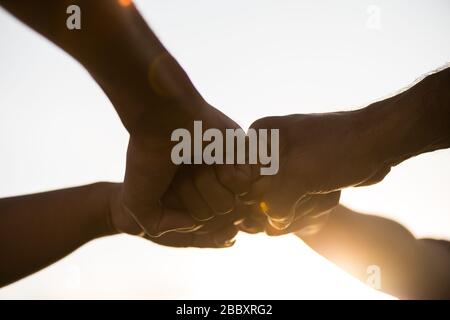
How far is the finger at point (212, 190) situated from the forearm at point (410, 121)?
0.47 m

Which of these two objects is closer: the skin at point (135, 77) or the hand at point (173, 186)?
the skin at point (135, 77)

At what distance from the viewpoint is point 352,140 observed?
3.09ft

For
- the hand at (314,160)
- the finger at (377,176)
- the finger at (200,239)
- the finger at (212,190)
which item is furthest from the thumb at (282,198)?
the finger at (200,239)

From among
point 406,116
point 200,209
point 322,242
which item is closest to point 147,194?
point 200,209

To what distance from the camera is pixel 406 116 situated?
3.06 ft

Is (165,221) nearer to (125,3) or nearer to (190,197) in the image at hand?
(190,197)

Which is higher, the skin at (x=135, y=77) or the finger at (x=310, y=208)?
the skin at (x=135, y=77)

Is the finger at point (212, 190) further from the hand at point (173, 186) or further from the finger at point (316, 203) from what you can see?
the finger at point (316, 203)

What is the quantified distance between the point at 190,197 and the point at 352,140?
0.55m

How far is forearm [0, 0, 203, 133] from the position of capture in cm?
68

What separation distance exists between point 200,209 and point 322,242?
3.50 feet

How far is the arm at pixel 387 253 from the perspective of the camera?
64.2 inches
